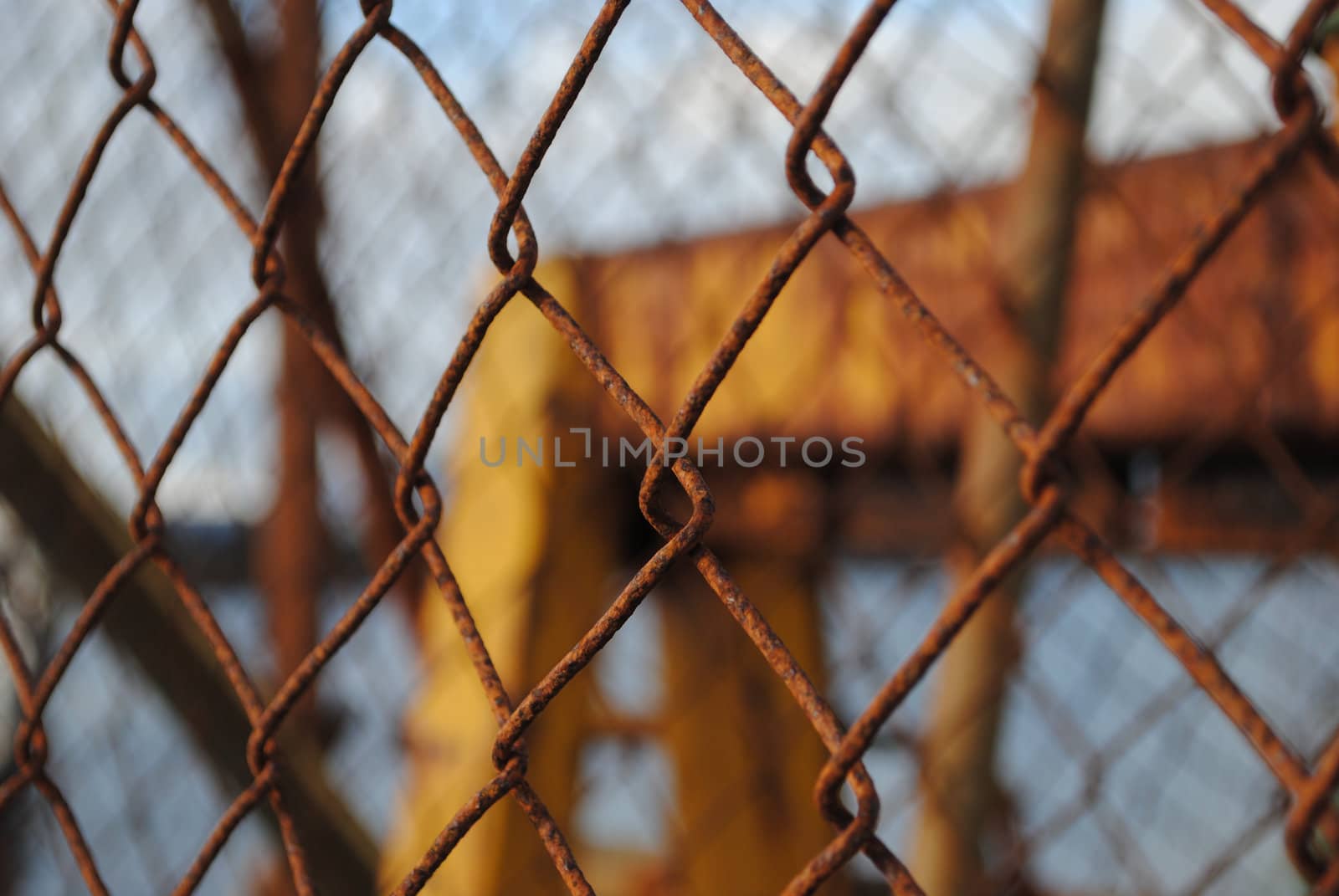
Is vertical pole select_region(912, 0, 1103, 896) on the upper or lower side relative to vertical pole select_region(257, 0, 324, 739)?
lower

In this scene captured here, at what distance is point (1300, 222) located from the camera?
5.71 feet

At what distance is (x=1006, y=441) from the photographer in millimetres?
1237

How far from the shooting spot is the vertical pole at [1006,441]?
1174 mm

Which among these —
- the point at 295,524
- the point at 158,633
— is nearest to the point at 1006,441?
the point at 158,633

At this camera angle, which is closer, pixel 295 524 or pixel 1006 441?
pixel 1006 441

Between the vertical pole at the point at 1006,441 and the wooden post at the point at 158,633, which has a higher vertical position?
the wooden post at the point at 158,633

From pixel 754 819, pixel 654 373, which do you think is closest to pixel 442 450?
pixel 654 373

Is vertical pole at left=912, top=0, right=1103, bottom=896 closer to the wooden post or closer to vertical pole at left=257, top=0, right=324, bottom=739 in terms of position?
the wooden post

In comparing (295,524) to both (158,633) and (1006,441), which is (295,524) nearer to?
(158,633)

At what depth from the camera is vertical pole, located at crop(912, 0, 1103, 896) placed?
117cm

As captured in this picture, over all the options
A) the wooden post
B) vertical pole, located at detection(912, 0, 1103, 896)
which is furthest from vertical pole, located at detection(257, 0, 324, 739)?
vertical pole, located at detection(912, 0, 1103, 896)

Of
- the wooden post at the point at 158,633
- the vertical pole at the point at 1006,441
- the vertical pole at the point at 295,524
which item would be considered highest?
the vertical pole at the point at 295,524

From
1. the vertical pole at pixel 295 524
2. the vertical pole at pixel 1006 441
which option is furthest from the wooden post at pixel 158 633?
the vertical pole at pixel 1006 441

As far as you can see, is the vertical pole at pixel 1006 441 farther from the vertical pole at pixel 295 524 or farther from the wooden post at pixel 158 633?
the vertical pole at pixel 295 524
